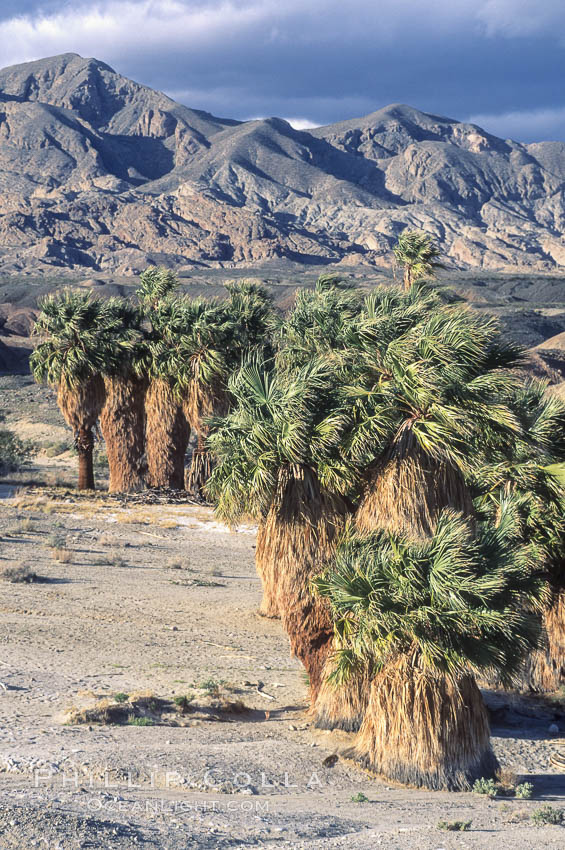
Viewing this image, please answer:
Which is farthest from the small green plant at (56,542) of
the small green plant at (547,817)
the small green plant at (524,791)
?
the small green plant at (547,817)

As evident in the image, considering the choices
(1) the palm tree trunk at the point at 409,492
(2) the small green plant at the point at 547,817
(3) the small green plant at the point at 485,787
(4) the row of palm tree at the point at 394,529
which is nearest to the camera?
(2) the small green plant at the point at 547,817

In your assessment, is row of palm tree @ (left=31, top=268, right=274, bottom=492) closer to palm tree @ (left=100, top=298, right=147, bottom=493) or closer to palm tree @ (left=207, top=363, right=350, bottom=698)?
palm tree @ (left=100, top=298, right=147, bottom=493)

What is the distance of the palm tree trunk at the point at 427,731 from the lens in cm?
934

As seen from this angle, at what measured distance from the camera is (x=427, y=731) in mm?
9367

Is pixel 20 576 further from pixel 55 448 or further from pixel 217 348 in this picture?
pixel 55 448

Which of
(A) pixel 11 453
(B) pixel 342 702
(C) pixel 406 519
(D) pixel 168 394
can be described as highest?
(D) pixel 168 394

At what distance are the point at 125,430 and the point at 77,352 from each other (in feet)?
9.68

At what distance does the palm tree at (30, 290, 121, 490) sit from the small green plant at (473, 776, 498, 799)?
18.6m

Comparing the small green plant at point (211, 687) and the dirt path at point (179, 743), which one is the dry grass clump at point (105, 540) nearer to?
the dirt path at point (179, 743)

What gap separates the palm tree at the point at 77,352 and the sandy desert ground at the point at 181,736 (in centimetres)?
740

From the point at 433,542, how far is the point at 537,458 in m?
3.58

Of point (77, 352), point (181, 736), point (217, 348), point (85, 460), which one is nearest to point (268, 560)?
point (181, 736)

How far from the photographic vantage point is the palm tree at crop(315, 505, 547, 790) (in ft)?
29.9

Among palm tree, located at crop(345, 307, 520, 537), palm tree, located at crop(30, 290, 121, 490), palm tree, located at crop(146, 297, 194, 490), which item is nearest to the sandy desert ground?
palm tree, located at crop(345, 307, 520, 537)
